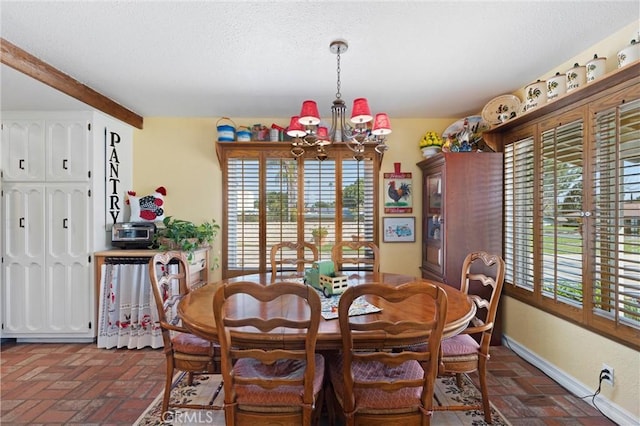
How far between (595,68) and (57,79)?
390 cm

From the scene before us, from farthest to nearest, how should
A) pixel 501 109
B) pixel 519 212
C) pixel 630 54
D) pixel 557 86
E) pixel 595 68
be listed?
pixel 501 109 → pixel 519 212 → pixel 557 86 → pixel 595 68 → pixel 630 54

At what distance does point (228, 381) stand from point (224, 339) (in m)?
0.20

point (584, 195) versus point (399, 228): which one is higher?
point (584, 195)

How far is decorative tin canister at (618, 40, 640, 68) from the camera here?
5.70 ft

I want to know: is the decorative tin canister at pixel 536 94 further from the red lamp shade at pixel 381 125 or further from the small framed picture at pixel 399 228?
the small framed picture at pixel 399 228

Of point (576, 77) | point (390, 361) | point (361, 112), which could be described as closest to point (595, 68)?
point (576, 77)

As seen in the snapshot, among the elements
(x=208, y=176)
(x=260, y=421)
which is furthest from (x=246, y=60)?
(x=260, y=421)

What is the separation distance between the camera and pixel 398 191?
142 inches

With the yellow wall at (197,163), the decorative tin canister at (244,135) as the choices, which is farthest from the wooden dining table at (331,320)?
the decorative tin canister at (244,135)

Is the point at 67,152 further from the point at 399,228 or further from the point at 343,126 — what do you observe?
the point at 399,228

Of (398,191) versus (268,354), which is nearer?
(268,354)

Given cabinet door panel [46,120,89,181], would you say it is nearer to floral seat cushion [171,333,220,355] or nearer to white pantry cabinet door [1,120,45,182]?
white pantry cabinet door [1,120,45,182]

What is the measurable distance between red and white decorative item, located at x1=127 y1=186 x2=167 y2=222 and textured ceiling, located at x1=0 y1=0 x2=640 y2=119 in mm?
1024

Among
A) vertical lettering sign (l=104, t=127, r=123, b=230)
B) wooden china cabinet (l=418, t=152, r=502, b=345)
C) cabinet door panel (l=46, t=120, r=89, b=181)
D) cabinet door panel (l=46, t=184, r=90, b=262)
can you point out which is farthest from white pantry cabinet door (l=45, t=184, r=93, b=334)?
wooden china cabinet (l=418, t=152, r=502, b=345)
